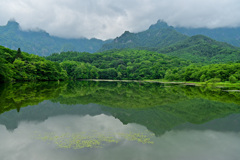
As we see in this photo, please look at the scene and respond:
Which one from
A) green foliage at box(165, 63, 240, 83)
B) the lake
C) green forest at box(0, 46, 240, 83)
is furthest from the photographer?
green foliage at box(165, 63, 240, 83)

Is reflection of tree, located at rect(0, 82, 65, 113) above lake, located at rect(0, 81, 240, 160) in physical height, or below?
above

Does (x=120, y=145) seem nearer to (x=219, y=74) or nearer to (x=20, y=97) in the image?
(x=20, y=97)

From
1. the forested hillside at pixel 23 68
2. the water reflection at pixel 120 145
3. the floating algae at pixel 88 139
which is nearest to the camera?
the water reflection at pixel 120 145

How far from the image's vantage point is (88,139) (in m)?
12.5

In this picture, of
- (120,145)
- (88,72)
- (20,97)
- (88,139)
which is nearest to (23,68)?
(20,97)

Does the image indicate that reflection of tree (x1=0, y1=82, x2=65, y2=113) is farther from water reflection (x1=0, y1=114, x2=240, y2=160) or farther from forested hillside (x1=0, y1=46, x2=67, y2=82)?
forested hillside (x1=0, y1=46, x2=67, y2=82)

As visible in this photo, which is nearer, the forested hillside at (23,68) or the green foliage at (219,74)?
the forested hillside at (23,68)

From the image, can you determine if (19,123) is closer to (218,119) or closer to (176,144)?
(176,144)

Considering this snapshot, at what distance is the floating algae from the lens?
453 inches

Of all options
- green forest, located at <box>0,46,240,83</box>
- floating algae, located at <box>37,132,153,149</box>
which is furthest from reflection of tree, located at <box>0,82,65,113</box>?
green forest, located at <box>0,46,240,83</box>

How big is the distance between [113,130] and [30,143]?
255 inches

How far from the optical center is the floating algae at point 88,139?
1150 centimetres

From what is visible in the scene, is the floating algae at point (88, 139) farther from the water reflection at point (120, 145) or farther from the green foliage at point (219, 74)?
the green foliage at point (219, 74)

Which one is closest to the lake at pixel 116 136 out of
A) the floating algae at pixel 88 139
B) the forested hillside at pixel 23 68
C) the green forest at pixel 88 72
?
the floating algae at pixel 88 139
